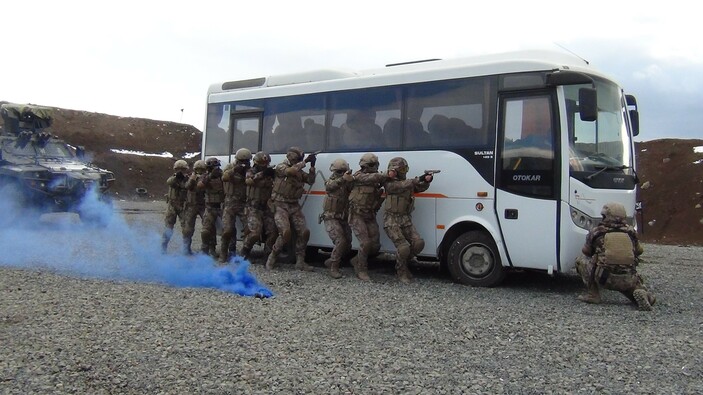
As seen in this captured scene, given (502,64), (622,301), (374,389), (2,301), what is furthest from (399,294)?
(2,301)

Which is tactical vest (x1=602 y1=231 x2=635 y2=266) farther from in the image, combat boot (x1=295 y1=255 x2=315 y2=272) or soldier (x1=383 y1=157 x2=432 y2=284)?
combat boot (x1=295 y1=255 x2=315 y2=272)

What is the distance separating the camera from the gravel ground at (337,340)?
4.84 m

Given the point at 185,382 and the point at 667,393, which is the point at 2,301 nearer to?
the point at 185,382

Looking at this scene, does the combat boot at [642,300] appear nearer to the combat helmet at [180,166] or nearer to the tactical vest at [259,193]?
the tactical vest at [259,193]

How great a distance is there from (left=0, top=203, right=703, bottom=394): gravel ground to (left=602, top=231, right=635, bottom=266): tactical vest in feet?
2.00

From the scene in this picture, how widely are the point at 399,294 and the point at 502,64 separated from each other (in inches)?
142

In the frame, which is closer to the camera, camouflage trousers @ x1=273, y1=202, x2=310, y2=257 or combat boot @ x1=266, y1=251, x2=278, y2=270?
camouflage trousers @ x1=273, y1=202, x2=310, y2=257

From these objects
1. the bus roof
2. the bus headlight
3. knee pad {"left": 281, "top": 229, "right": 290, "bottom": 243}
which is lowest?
knee pad {"left": 281, "top": 229, "right": 290, "bottom": 243}

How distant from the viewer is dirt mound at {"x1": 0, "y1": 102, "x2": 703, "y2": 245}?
2528 cm

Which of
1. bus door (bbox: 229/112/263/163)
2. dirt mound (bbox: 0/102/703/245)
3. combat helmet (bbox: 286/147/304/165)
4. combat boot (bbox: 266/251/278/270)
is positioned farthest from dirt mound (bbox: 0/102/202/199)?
combat helmet (bbox: 286/147/304/165)

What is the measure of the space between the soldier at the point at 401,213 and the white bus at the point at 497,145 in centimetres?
28

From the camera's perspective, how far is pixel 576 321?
23.7 ft

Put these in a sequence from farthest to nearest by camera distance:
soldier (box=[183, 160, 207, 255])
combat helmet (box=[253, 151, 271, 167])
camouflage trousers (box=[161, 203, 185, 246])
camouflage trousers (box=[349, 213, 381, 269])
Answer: camouflage trousers (box=[161, 203, 185, 246]), soldier (box=[183, 160, 207, 255]), combat helmet (box=[253, 151, 271, 167]), camouflage trousers (box=[349, 213, 381, 269])

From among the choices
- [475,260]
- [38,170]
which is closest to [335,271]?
[475,260]
